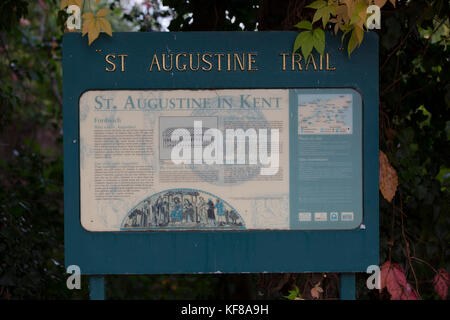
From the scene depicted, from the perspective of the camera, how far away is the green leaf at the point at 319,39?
7.59ft

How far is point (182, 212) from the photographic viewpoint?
2.38 metres

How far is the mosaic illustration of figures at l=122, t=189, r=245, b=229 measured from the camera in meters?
2.37

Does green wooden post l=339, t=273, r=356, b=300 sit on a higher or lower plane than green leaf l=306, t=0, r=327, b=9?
lower

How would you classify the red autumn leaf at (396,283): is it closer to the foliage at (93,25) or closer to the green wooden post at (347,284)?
the green wooden post at (347,284)

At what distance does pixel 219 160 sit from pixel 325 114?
1.80 feet

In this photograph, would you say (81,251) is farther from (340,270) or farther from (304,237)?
(340,270)

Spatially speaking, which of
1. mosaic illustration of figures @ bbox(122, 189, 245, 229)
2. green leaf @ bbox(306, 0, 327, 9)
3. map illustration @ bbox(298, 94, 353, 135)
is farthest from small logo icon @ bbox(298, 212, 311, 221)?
green leaf @ bbox(306, 0, 327, 9)

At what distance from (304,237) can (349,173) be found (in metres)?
0.37

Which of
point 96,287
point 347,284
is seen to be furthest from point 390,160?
point 96,287

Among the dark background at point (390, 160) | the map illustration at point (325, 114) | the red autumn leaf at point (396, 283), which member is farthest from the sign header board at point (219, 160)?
the dark background at point (390, 160)

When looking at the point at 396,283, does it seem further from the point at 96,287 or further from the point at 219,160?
the point at 96,287

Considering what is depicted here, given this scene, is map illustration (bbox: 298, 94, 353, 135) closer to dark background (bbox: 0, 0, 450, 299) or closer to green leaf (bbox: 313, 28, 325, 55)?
green leaf (bbox: 313, 28, 325, 55)

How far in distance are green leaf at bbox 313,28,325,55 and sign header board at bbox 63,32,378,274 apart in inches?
3.2
